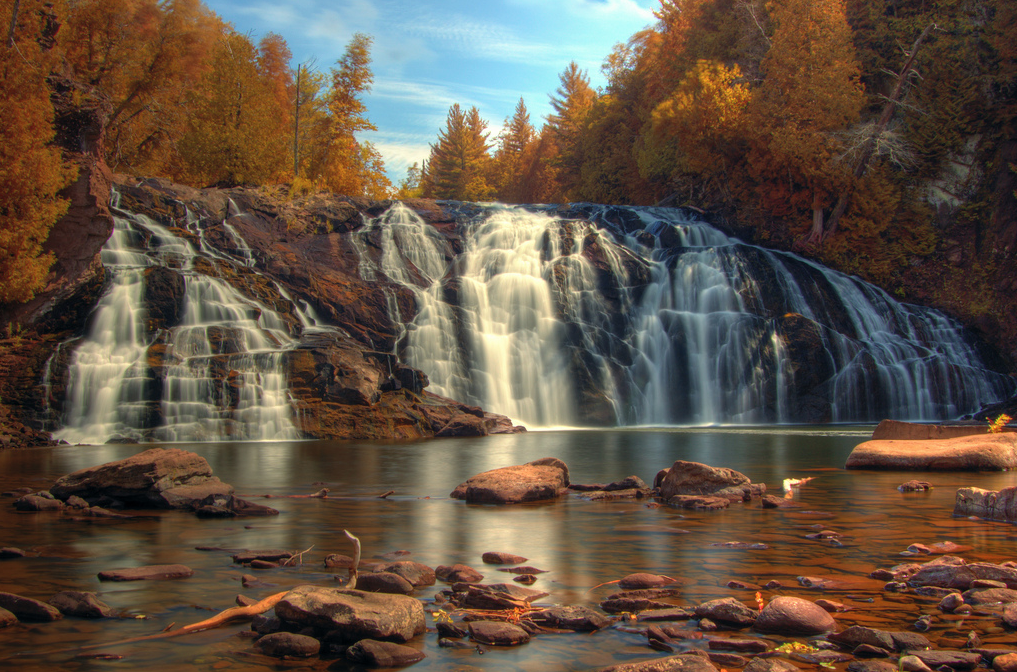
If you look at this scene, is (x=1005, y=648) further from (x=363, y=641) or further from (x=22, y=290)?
(x=22, y=290)

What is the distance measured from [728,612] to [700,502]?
4.25 m

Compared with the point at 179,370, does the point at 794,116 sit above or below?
above

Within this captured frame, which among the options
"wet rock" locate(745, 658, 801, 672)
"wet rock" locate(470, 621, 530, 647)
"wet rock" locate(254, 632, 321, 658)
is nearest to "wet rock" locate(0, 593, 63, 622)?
"wet rock" locate(254, 632, 321, 658)

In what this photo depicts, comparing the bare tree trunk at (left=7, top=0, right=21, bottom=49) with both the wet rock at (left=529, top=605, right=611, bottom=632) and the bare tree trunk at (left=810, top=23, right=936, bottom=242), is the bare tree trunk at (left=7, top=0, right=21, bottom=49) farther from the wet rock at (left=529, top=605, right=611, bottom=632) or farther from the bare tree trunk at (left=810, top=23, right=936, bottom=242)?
the bare tree trunk at (left=810, top=23, right=936, bottom=242)

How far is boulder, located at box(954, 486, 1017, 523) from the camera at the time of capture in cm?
741

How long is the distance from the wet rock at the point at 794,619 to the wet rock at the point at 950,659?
520 millimetres

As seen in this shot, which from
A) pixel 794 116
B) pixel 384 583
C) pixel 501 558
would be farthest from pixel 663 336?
pixel 384 583

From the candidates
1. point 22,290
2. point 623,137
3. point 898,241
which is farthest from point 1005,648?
point 623,137

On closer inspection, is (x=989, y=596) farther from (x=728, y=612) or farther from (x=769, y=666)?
(x=769, y=666)

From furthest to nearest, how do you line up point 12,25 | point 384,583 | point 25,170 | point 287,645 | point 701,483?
point 12,25 → point 25,170 → point 701,483 → point 384,583 → point 287,645

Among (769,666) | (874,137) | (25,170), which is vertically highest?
(874,137)

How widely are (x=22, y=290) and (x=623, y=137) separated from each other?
3709 centimetres

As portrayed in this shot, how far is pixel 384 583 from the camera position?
16.3 feet

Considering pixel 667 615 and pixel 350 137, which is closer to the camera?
pixel 667 615
